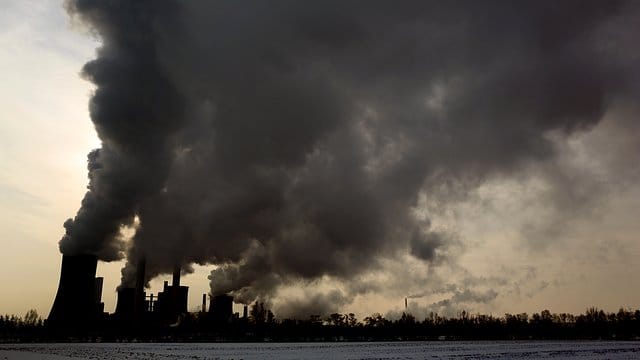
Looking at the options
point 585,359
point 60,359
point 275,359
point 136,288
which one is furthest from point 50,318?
point 585,359

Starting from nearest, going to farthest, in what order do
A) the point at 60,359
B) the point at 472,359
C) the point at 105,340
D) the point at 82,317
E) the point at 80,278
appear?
the point at 60,359 < the point at 472,359 < the point at 80,278 < the point at 82,317 < the point at 105,340

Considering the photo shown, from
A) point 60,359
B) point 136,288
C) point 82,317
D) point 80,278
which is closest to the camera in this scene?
point 60,359

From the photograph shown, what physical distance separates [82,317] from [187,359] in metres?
70.8

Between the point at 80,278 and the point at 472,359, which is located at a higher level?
the point at 80,278

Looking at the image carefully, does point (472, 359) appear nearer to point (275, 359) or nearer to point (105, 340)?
point (275, 359)

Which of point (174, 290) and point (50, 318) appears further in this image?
point (174, 290)

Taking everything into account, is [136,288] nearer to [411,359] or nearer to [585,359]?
[411,359]

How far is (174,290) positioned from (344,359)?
108 m

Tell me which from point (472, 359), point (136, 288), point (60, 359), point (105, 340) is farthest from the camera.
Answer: point (105, 340)

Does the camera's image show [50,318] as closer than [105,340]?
Yes

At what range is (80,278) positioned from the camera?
5586 inches

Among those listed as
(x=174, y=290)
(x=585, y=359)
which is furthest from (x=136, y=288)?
(x=585, y=359)

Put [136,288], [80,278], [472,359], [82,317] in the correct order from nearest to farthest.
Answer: [472,359], [80,278], [82,317], [136,288]

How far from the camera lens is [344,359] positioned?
331ft
